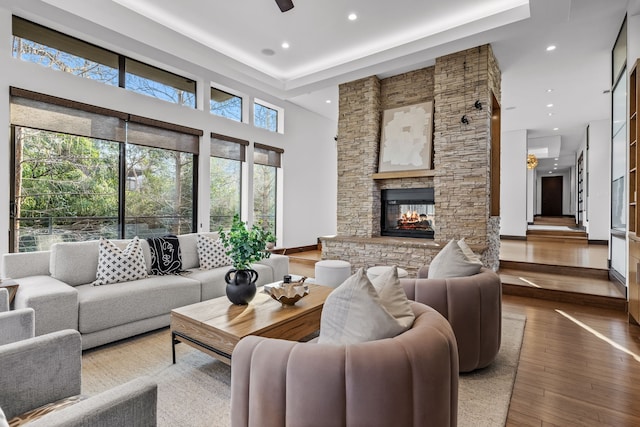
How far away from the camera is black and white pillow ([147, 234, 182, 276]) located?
3537 mm

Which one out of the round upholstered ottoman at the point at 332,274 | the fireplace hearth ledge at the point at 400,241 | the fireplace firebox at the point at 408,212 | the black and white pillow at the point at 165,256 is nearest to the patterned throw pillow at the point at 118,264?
the black and white pillow at the point at 165,256

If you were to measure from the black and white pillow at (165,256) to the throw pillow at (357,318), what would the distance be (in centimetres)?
278

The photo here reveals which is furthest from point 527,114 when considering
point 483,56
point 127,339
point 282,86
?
point 127,339

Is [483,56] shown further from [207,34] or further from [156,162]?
[156,162]

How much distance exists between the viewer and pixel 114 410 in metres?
0.94

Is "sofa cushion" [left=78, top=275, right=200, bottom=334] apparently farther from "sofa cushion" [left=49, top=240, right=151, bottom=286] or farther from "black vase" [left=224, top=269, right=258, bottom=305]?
"black vase" [left=224, top=269, right=258, bottom=305]

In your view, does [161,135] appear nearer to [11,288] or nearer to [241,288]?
[11,288]

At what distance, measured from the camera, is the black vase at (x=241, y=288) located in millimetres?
2494

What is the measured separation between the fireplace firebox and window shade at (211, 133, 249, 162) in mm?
2849

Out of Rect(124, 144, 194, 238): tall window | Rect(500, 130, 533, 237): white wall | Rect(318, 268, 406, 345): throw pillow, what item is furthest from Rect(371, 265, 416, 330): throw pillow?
Rect(500, 130, 533, 237): white wall

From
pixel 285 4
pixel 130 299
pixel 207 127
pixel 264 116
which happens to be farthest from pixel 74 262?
pixel 264 116

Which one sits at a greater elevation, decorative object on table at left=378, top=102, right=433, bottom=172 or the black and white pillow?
decorative object on table at left=378, top=102, right=433, bottom=172

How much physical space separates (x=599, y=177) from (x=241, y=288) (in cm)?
870

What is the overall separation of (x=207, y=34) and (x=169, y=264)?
3266mm
